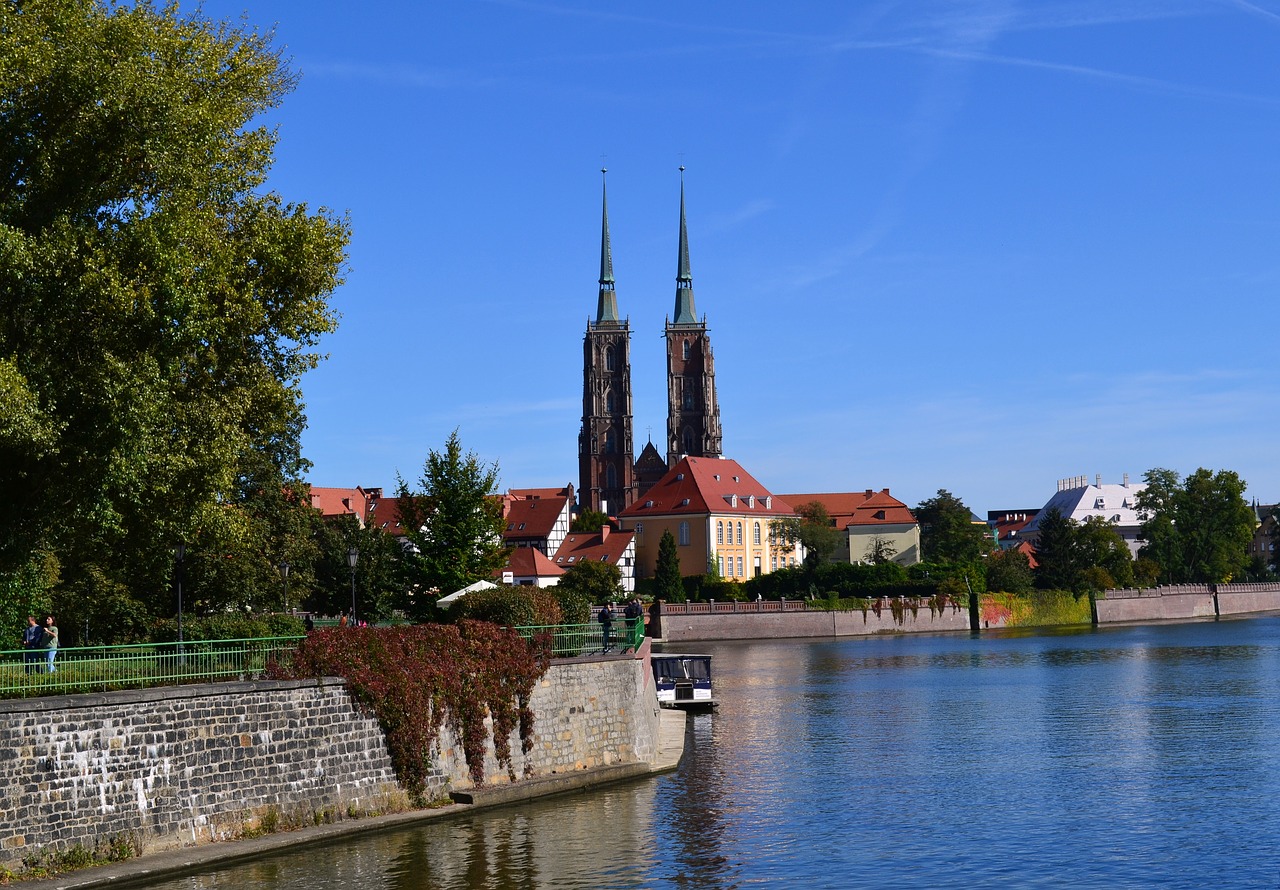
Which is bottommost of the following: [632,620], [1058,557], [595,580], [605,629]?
[605,629]

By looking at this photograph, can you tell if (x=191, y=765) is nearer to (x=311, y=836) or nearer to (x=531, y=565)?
(x=311, y=836)

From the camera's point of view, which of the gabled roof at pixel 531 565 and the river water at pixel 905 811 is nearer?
the river water at pixel 905 811

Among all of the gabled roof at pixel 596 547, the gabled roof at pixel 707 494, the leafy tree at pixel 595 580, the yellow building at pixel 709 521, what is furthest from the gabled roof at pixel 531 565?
the gabled roof at pixel 707 494

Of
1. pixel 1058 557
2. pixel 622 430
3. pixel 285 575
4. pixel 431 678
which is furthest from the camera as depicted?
pixel 622 430

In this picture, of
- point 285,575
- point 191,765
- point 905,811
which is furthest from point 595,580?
point 191,765

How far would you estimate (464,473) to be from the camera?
2189 inches

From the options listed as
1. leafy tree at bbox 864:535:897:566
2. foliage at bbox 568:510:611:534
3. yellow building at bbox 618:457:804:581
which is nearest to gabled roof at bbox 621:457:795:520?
yellow building at bbox 618:457:804:581

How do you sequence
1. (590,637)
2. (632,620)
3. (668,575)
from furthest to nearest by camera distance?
1. (668,575)
2. (632,620)
3. (590,637)

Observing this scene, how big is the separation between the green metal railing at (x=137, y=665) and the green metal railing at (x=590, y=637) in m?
6.39

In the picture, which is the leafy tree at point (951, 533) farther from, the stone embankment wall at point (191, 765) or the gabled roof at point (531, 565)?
the stone embankment wall at point (191, 765)

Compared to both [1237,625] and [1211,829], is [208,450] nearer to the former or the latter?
[1211,829]

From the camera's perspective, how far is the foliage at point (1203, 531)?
474 ft

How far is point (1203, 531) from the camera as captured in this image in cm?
14600

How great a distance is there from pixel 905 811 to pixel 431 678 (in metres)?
9.38
